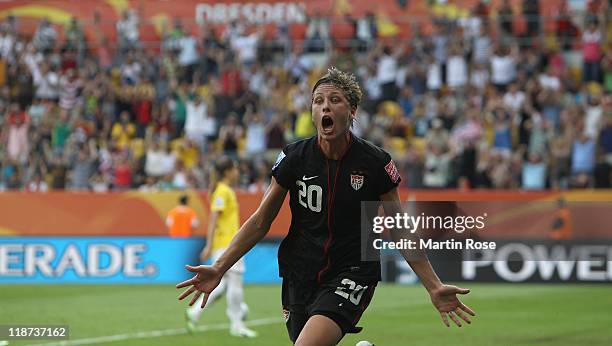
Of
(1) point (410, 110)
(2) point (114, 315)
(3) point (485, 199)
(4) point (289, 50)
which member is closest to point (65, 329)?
(2) point (114, 315)

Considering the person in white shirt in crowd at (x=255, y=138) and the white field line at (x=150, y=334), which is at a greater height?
the person in white shirt in crowd at (x=255, y=138)

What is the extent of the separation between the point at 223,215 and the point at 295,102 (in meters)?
13.5

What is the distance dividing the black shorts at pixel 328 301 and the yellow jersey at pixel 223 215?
22.7 ft

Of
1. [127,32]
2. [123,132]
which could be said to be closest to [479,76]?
[123,132]

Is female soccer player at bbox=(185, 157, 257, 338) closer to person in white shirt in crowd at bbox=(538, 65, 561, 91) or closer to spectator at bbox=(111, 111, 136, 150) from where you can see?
person in white shirt in crowd at bbox=(538, 65, 561, 91)

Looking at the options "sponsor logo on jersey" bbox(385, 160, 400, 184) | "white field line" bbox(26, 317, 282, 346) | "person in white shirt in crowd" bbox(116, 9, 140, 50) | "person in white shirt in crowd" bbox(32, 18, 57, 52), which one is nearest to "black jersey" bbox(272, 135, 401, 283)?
"sponsor logo on jersey" bbox(385, 160, 400, 184)

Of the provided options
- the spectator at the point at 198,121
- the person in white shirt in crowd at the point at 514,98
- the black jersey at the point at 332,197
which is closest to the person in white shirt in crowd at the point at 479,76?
the person in white shirt in crowd at the point at 514,98

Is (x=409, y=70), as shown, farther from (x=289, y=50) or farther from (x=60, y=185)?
(x=60, y=185)

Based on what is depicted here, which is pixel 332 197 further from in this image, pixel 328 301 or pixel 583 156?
pixel 583 156

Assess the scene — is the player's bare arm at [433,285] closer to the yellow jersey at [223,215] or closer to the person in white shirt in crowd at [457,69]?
the yellow jersey at [223,215]

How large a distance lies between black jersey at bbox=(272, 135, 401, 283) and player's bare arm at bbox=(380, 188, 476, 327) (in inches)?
4.1

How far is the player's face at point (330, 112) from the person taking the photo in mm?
7508

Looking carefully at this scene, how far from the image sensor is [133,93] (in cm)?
2977

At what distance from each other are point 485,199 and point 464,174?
0.97 metres
